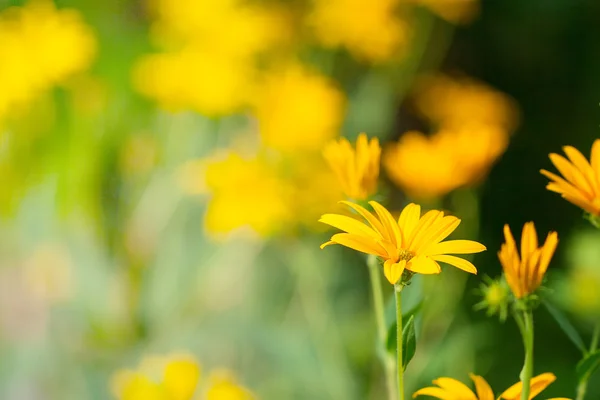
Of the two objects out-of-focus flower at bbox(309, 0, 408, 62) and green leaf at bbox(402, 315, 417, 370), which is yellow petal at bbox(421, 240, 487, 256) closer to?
green leaf at bbox(402, 315, 417, 370)

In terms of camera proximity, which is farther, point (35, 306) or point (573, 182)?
point (35, 306)

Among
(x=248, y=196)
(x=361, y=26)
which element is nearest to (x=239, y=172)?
(x=248, y=196)

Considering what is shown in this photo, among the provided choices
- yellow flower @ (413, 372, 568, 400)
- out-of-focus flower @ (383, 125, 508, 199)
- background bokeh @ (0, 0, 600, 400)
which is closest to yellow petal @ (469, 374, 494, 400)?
yellow flower @ (413, 372, 568, 400)

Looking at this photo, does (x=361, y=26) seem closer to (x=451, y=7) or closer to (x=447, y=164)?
(x=451, y=7)

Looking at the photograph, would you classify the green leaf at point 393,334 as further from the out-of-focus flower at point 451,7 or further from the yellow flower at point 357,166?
the out-of-focus flower at point 451,7

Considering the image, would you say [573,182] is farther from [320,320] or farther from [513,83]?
[513,83]

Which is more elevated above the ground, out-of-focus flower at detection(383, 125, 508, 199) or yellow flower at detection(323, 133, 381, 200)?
yellow flower at detection(323, 133, 381, 200)

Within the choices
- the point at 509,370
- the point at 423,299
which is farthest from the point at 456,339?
the point at 423,299
